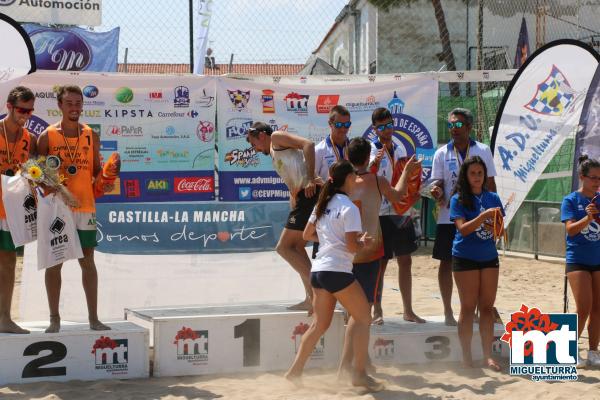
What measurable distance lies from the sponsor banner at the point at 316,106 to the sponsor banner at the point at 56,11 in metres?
6.70

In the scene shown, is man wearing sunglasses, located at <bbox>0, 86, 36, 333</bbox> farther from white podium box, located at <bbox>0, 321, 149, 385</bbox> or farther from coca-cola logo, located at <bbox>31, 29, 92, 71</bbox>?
coca-cola logo, located at <bbox>31, 29, 92, 71</bbox>

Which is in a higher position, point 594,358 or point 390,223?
point 390,223

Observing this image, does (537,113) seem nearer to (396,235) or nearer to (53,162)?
(396,235)

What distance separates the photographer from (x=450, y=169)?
6.42 m

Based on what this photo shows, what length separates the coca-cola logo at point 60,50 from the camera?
14.6 m

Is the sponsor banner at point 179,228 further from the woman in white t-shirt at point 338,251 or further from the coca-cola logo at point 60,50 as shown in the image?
the coca-cola logo at point 60,50

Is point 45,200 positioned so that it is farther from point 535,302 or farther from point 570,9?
point 570,9

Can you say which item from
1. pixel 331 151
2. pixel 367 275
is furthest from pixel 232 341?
pixel 331 151

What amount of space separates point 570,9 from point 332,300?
58.8 ft

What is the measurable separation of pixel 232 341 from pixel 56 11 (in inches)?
411

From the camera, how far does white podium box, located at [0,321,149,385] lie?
5641 mm

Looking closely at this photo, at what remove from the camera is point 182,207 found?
770 centimetres

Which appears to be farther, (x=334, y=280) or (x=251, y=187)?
(x=251, y=187)

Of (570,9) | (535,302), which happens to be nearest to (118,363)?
(535,302)
